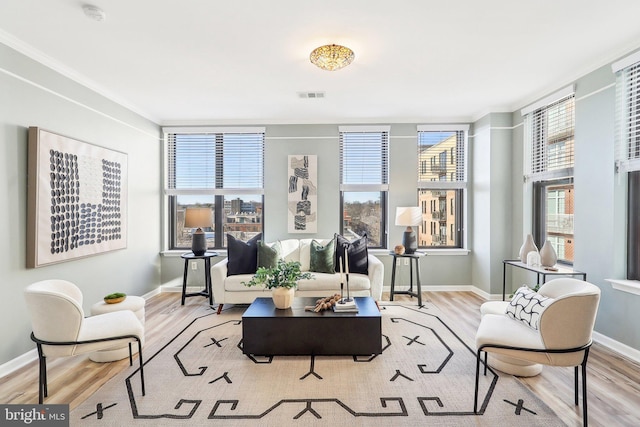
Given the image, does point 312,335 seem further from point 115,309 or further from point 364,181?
point 364,181

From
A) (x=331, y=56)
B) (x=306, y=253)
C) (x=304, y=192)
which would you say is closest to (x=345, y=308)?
(x=306, y=253)

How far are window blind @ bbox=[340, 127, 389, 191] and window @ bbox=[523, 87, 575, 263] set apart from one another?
1937 mm

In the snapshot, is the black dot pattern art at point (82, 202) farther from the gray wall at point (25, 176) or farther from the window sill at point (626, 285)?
the window sill at point (626, 285)

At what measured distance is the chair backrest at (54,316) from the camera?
211 centimetres

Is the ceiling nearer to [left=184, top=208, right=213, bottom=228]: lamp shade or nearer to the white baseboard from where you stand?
[left=184, top=208, right=213, bottom=228]: lamp shade

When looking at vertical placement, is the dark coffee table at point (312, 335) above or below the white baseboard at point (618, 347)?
above

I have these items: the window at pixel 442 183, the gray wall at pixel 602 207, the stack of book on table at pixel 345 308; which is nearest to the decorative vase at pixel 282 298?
the stack of book on table at pixel 345 308

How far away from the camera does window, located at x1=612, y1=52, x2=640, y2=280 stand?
2855 millimetres

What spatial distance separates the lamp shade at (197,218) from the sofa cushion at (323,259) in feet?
4.89

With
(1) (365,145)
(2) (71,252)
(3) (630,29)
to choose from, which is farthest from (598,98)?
(2) (71,252)

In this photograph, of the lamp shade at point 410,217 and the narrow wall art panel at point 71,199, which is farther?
the lamp shade at point 410,217

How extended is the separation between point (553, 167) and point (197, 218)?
14.8ft

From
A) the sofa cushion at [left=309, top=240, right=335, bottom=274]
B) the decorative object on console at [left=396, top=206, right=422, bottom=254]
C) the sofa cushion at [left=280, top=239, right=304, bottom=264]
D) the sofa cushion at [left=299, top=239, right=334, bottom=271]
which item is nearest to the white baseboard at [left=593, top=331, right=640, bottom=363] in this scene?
the decorative object on console at [left=396, top=206, right=422, bottom=254]

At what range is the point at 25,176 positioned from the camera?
280 cm
